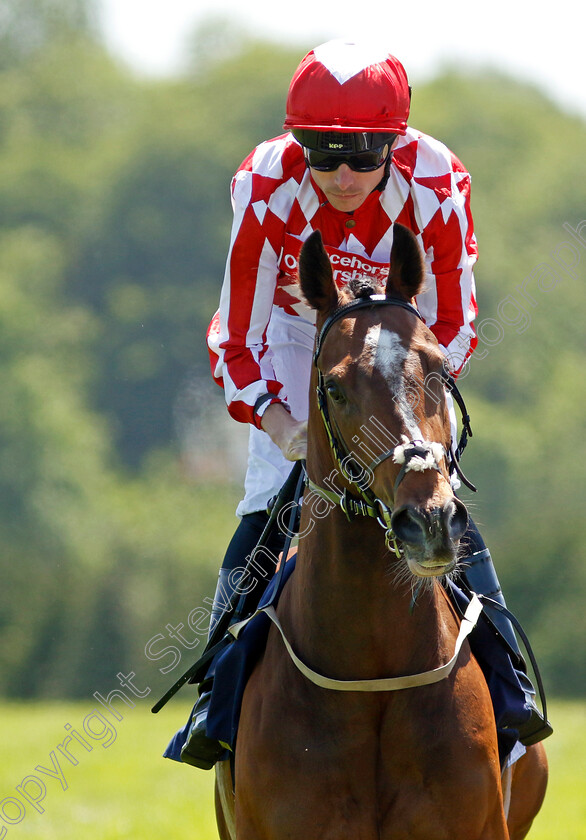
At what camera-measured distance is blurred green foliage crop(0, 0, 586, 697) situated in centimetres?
2494

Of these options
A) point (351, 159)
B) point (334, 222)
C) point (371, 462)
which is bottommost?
point (371, 462)

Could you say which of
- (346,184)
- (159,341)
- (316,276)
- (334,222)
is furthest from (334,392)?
(159,341)

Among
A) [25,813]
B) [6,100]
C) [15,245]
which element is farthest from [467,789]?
[6,100]

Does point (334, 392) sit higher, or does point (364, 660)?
point (334, 392)

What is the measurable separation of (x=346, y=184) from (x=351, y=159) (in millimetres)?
98

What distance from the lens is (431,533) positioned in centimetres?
315

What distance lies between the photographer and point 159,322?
31484 millimetres

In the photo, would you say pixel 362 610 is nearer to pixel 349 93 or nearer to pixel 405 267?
pixel 405 267

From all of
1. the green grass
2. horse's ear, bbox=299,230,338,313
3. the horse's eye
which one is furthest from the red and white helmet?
the green grass

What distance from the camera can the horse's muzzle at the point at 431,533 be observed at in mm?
3148

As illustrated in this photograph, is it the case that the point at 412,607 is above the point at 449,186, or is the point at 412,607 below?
below

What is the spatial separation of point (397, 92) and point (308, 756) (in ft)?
8.33

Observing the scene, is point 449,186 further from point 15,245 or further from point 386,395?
point 15,245

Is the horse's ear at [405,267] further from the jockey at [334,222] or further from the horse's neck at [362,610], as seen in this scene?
the horse's neck at [362,610]
